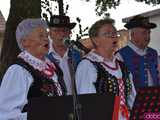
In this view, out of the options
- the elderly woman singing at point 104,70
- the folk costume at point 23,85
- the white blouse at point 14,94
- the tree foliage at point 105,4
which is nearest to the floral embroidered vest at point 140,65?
the elderly woman singing at point 104,70

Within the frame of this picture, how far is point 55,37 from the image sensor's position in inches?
230

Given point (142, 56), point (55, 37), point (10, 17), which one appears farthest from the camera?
point (10, 17)

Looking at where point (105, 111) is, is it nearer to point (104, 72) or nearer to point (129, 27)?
point (104, 72)

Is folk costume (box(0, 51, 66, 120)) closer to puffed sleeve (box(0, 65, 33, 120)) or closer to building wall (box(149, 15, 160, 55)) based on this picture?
puffed sleeve (box(0, 65, 33, 120))

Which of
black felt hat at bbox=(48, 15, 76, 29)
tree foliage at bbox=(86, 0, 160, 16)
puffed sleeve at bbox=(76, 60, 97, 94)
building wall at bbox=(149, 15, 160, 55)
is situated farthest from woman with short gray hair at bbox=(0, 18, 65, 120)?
building wall at bbox=(149, 15, 160, 55)

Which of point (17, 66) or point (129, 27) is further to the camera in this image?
point (129, 27)

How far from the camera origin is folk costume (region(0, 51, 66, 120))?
3.91 meters

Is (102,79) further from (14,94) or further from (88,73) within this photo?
(14,94)

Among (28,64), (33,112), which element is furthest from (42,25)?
(33,112)

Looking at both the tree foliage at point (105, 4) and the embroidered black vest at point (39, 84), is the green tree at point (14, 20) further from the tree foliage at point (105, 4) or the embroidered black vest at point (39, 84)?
the embroidered black vest at point (39, 84)

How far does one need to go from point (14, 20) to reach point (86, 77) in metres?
4.25

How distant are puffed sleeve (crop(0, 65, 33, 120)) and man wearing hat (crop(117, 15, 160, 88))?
2.32m

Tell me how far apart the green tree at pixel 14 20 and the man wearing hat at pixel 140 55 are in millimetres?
2397

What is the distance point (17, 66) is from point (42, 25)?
433 mm
